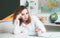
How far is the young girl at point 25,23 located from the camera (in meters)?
1.45

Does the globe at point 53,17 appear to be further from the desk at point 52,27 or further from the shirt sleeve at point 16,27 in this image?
the shirt sleeve at point 16,27

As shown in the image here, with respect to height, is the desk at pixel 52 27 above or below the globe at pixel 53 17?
below

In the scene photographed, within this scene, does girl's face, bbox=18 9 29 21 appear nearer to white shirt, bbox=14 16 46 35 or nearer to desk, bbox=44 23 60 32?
white shirt, bbox=14 16 46 35

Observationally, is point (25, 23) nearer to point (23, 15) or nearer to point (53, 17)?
point (23, 15)

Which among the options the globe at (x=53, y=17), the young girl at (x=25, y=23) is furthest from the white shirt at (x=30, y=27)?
the globe at (x=53, y=17)

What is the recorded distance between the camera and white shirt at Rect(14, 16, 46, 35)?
56.7 inches

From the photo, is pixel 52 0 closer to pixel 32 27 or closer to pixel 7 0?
pixel 32 27

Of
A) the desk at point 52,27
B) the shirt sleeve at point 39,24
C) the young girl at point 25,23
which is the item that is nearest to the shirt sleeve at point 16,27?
the young girl at point 25,23

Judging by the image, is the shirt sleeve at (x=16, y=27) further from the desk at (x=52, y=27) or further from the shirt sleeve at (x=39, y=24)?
the desk at (x=52, y=27)

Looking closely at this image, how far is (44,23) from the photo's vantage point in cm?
144

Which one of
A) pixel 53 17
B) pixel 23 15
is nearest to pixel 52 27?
pixel 53 17

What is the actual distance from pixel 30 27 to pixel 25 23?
7 centimetres

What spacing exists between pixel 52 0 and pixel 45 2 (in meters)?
0.08

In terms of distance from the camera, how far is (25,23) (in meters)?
1.47
